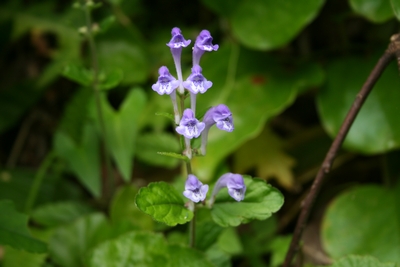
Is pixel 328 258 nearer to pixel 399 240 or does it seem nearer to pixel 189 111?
pixel 399 240

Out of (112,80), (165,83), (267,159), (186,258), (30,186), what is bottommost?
(30,186)

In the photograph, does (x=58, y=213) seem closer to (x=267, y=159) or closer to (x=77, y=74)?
(x=77, y=74)

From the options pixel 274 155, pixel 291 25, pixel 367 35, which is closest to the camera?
pixel 291 25

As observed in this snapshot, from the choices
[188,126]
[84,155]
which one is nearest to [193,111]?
[188,126]

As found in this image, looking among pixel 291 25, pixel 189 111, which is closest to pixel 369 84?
pixel 189 111

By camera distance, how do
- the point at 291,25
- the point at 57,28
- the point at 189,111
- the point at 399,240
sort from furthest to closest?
the point at 57,28 → the point at 291,25 → the point at 399,240 → the point at 189,111

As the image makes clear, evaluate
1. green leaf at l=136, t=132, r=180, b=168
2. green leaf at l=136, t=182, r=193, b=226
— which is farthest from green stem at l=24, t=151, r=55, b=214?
green leaf at l=136, t=182, r=193, b=226

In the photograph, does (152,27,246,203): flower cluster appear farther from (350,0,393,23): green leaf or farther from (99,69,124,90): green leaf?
(350,0,393,23): green leaf
